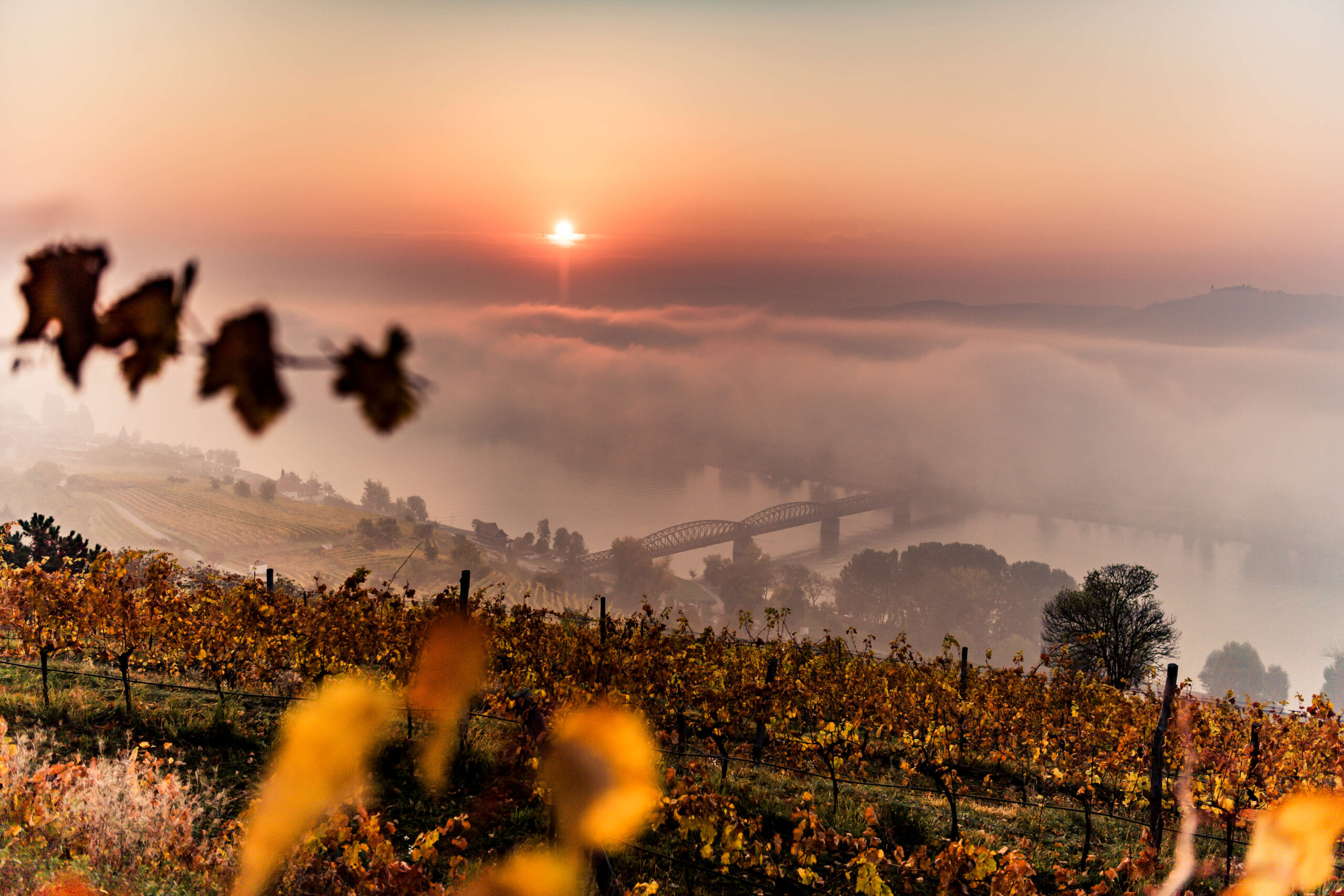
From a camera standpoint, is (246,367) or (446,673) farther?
(446,673)

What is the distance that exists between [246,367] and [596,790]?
5.59m

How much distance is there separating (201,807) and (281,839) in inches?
64.8

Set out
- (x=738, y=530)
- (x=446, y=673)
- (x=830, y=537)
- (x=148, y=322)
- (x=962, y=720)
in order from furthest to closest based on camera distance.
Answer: (x=830, y=537), (x=738, y=530), (x=446, y=673), (x=962, y=720), (x=148, y=322)

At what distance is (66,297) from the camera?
0.92 metres

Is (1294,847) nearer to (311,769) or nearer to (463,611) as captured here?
(463,611)

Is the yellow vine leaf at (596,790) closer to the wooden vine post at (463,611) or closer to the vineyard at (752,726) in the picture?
the vineyard at (752,726)

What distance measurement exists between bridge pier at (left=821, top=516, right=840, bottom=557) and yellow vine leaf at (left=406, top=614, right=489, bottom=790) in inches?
6027

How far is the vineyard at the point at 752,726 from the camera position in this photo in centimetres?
678

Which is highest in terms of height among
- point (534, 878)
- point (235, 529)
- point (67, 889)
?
point (67, 889)

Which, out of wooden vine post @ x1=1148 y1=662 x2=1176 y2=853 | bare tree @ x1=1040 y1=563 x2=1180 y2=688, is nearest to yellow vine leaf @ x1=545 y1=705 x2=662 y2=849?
wooden vine post @ x1=1148 y1=662 x2=1176 y2=853

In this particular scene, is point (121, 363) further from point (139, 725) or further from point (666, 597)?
point (666, 597)

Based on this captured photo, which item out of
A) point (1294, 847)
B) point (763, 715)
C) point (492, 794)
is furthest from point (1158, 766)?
point (492, 794)

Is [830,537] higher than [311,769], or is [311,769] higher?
[311,769]

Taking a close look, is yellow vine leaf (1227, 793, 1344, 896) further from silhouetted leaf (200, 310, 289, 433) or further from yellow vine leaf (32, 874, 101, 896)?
yellow vine leaf (32, 874, 101, 896)
